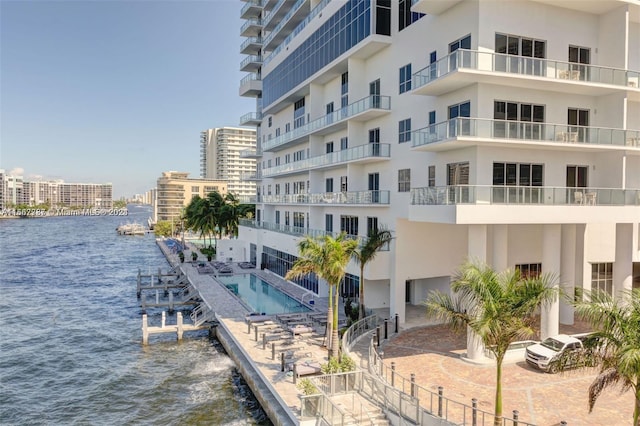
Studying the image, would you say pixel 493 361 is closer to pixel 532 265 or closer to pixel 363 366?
pixel 363 366

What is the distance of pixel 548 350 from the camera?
20375mm

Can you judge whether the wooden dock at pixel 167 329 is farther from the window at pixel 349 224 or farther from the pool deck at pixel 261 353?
the window at pixel 349 224

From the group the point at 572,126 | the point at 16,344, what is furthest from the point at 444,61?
the point at 16,344

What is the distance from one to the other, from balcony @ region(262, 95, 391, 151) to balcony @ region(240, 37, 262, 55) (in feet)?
63.2

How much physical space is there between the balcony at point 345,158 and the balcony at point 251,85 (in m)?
19.2

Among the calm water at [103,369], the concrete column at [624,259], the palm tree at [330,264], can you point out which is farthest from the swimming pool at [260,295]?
the concrete column at [624,259]

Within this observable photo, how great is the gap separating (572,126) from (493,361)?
490 inches

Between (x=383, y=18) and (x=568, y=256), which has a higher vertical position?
(x=383, y=18)

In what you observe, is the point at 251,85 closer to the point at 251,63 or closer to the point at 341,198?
the point at 251,63

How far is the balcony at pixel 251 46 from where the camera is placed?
5922 centimetres

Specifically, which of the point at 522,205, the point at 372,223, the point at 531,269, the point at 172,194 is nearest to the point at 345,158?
the point at 372,223

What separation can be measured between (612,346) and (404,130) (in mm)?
19651

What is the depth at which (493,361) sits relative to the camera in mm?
21141

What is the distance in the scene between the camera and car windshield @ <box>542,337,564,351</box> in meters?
20.4
